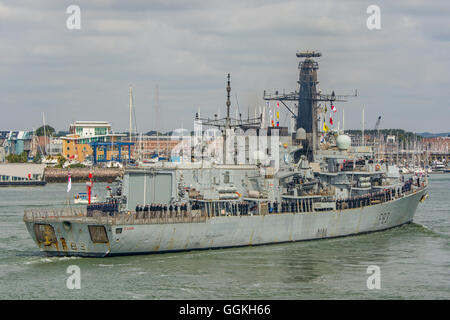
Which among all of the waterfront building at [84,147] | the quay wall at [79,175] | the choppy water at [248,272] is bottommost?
the choppy water at [248,272]

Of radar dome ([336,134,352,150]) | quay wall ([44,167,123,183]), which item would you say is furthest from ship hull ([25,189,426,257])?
quay wall ([44,167,123,183])

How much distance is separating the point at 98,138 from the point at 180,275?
464 ft

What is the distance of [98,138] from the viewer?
173m

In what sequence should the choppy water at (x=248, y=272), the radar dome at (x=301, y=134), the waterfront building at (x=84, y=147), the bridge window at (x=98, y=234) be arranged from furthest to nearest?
the waterfront building at (x=84, y=147)
the radar dome at (x=301, y=134)
the bridge window at (x=98, y=234)
the choppy water at (x=248, y=272)

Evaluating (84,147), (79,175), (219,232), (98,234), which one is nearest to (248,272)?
(219,232)

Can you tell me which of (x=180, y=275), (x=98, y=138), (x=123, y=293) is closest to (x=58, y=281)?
(x=123, y=293)

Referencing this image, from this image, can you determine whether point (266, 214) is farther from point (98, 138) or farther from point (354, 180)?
point (98, 138)

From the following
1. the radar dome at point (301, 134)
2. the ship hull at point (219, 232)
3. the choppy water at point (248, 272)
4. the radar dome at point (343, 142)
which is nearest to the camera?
the choppy water at point (248, 272)

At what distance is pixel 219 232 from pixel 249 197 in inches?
194

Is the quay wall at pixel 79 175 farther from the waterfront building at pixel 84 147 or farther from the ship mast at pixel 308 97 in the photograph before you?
the ship mast at pixel 308 97

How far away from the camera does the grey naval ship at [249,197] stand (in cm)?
3922

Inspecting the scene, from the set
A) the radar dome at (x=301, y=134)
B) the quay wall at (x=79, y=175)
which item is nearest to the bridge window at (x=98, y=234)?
the radar dome at (x=301, y=134)

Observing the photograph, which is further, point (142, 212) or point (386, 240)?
point (386, 240)

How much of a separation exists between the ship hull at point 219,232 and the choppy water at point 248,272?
57 centimetres
